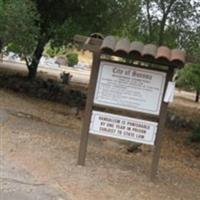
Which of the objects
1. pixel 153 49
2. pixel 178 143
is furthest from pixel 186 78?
pixel 153 49

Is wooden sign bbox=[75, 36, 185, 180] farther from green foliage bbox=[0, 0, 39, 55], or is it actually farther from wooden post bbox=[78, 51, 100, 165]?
green foliage bbox=[0, 0, 39, 55]

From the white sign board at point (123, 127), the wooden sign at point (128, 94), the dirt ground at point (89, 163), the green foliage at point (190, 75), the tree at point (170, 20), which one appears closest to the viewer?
the dirt ground at point (89, 163)

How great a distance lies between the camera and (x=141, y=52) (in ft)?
27.9

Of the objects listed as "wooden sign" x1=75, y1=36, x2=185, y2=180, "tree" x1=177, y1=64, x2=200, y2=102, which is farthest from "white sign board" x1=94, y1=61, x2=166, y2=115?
"tree" x1=177, y1=64, x2=200, y2=102

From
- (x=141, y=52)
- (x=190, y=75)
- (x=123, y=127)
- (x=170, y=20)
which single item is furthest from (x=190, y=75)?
(x=141, y=52)

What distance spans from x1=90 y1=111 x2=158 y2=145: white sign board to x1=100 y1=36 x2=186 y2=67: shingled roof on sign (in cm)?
97

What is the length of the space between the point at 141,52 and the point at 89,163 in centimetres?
195

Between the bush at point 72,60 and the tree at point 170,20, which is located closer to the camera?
the tree at point 170,20

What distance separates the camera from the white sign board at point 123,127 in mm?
8961

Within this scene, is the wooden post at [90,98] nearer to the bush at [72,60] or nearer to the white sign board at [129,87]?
the white sign board at [129,87]

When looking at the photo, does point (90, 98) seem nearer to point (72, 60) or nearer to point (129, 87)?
point (129, 87)

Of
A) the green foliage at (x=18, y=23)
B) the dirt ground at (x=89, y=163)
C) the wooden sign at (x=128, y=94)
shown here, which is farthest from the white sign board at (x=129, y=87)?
the green foliage at (x=18, y=23)

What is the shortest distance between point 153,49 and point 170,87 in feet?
2.08

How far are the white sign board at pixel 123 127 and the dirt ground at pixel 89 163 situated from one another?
21.1 inches
